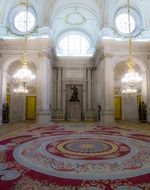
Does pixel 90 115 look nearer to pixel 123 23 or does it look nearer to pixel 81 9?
pixel 123 23

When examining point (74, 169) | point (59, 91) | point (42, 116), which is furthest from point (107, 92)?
point (74, 169)

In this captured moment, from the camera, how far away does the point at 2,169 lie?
2.93m

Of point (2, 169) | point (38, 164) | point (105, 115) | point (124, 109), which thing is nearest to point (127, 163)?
point (38, 164)

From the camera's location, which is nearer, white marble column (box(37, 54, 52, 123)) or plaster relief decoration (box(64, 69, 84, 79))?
white marble column (box(37, 54, 52, 123))

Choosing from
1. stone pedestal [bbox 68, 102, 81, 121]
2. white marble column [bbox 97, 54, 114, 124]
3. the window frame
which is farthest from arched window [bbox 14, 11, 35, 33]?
stone pedestal [bbox 68, 102, 81, 121]

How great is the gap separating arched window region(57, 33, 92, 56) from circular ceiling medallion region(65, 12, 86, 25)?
1.69 meters

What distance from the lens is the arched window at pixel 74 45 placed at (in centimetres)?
1898

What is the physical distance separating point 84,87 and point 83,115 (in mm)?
2832

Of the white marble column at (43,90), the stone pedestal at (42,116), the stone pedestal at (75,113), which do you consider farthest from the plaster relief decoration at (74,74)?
the stone pedestal at (42,116)

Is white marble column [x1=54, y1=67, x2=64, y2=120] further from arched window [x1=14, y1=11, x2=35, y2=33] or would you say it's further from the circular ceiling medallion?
arched window [x1=14, y1=11, x2=35, y2=33]

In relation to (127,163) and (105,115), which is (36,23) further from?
(127,163)

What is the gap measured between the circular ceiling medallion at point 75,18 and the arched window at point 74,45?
1.69 meters

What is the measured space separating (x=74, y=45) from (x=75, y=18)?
9.85 ft

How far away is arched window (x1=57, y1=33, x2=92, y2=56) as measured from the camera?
19.0 meters
